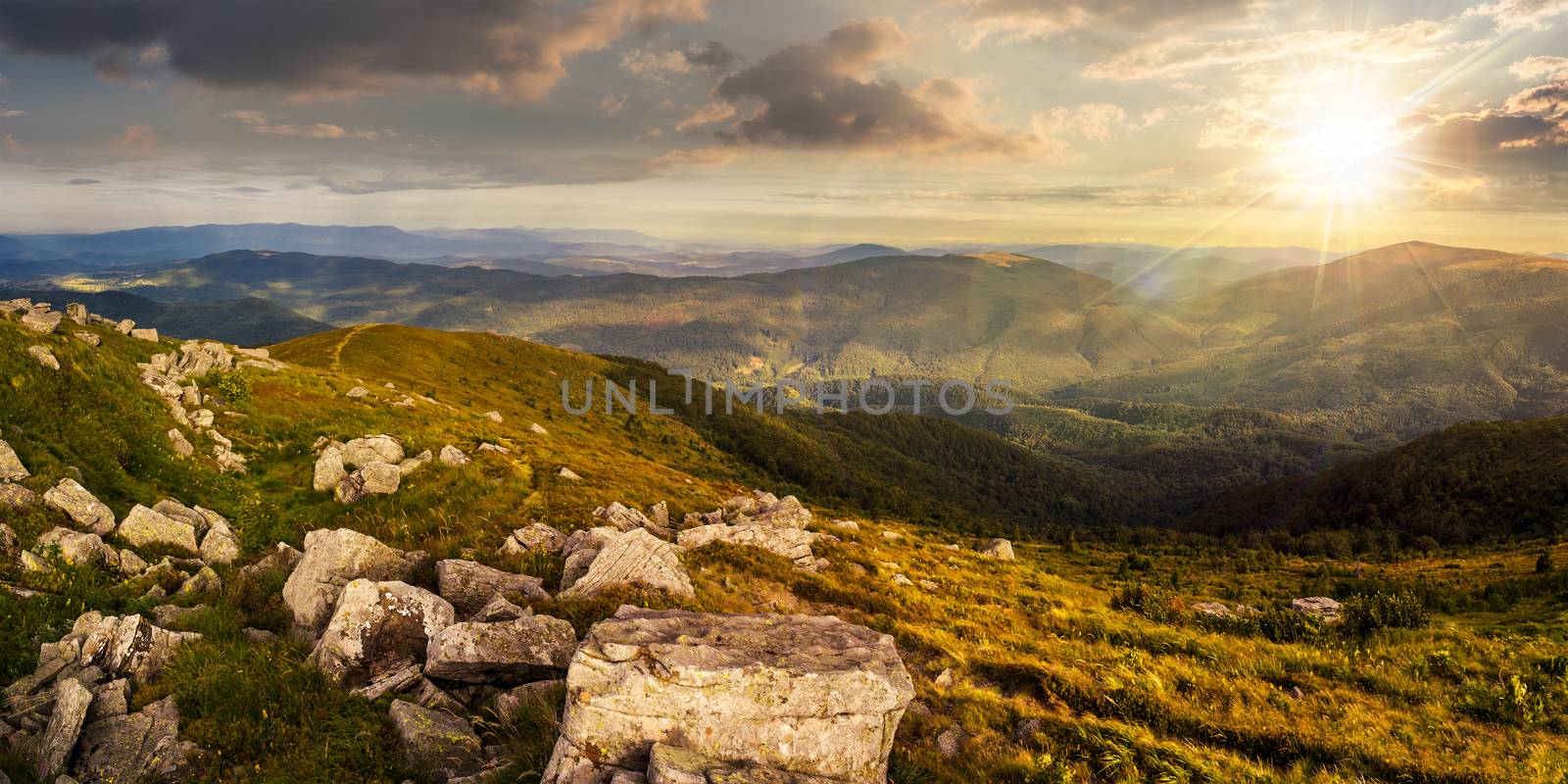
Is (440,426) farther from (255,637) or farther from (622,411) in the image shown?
(622,411)

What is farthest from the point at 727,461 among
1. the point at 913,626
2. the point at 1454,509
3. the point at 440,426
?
the point at 1454,509

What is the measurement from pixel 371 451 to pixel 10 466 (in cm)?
1014

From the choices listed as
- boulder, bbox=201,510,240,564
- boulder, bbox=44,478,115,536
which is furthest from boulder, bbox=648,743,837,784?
boulder, bbox=44,478,115,536

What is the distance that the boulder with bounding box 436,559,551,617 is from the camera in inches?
499

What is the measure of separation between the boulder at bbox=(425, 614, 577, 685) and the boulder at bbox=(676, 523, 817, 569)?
12150mm

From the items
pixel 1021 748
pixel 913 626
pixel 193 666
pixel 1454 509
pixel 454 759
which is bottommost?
pixel 1454 509

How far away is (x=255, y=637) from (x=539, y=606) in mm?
4897

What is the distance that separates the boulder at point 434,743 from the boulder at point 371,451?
17167 mm

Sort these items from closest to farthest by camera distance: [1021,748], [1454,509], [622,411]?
[1021,748] → [1454,509] → [622,411]

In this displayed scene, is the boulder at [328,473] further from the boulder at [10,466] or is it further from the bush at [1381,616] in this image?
the bush at [1381,616]

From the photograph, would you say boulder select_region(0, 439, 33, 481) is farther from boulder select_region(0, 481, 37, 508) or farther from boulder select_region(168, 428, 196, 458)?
boulder select_region(168, 428, 196, 458)

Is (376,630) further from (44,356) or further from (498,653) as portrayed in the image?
(44,356)

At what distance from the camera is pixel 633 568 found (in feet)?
50.0

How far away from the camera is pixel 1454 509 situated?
4604 inches
